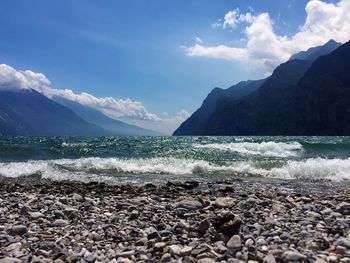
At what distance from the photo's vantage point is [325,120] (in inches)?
6107

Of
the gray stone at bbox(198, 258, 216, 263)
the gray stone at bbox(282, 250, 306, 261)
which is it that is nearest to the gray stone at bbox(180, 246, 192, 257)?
the gray stone at bbox(198, 258, 216, 263)

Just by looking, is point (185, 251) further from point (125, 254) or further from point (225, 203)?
Answer: point (225, 203)

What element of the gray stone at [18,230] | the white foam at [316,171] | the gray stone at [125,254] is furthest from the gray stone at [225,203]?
the white foam at [316,171]

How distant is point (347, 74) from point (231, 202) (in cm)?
16366

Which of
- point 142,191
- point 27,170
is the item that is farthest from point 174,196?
point 27,170

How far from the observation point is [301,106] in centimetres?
16700

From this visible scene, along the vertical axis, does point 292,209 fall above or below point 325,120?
below

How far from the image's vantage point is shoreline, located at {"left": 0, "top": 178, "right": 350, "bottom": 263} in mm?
5414

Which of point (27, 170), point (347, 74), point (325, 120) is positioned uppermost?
point (347, 74)

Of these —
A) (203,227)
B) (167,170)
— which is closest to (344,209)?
(203,227)

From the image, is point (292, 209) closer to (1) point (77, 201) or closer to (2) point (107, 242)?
(2) point (107, 242)

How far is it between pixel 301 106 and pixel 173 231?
170197 millimetres

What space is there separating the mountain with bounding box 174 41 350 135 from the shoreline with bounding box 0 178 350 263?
154 metres

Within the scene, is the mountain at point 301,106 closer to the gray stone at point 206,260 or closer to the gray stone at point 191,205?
the gray stone at point 191,205
